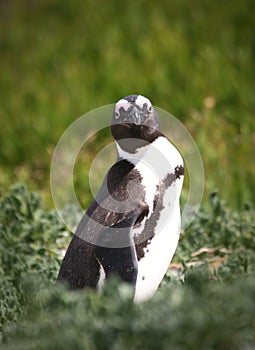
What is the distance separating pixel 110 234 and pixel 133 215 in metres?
0.11

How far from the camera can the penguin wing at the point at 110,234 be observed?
3.20 metres

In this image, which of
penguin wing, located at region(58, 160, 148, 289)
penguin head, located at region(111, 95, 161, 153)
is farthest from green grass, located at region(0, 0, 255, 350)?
penguin head, located at region(111, 95, 161, 153)

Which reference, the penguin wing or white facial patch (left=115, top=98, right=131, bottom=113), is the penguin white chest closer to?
the penguin wing

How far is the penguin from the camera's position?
3.21 meters

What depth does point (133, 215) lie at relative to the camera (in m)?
3.21

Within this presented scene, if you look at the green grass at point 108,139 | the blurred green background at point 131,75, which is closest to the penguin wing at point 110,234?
the green grass at point 108,139

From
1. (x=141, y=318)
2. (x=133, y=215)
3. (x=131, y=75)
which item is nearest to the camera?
(x=141, y=318)

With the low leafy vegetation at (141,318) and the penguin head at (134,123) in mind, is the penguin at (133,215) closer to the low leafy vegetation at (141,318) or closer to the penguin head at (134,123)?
the penguin head at (134,123)

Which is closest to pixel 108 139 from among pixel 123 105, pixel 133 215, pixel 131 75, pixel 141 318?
pixel 123 105

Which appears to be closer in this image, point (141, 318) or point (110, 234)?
point (141, 318)

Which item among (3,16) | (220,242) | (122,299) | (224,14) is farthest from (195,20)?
(122,299)

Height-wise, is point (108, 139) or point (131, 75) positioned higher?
point (131, 75)

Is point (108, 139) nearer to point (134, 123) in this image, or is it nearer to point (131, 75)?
point (134, 123)

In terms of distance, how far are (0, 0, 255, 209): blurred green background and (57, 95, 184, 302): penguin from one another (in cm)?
250
